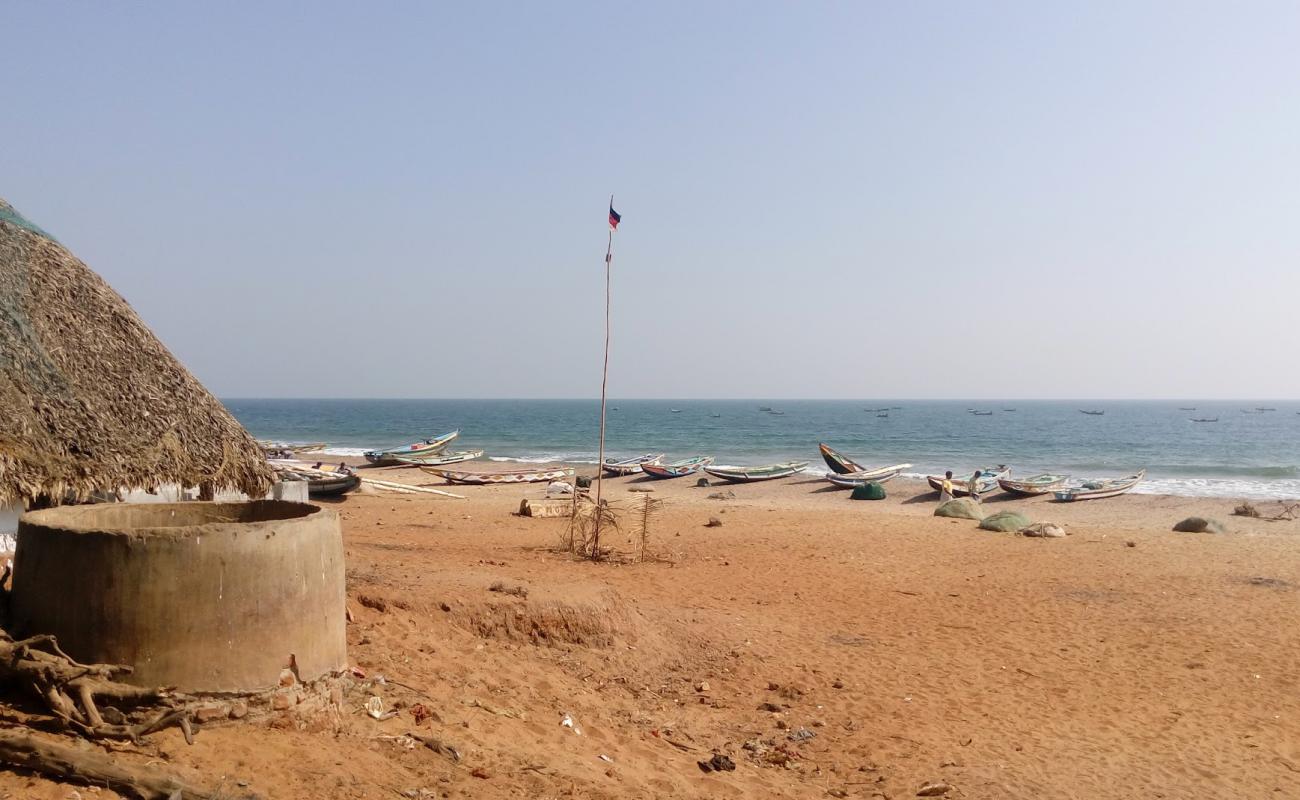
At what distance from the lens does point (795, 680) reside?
26.7 feet

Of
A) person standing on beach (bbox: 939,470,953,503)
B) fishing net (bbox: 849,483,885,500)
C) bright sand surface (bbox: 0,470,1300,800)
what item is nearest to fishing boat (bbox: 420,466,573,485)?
fishing net (bbox: 849,483,885,500)

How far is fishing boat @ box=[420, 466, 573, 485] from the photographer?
2944 cm

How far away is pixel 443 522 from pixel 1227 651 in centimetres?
1325

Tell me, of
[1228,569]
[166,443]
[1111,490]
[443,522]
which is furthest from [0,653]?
[1111,490]

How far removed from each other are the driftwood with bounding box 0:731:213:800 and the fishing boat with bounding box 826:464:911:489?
2645 cm

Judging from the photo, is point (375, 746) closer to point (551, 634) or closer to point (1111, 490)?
point (551, 634)

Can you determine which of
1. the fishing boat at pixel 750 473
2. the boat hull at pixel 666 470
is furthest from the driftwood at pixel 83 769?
the boat hull at pixel 666 470

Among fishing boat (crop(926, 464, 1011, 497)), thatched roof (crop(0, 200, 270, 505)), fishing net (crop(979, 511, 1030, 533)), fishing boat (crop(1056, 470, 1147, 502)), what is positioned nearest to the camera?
thatched roof (crop(0, 200, 270, 505))

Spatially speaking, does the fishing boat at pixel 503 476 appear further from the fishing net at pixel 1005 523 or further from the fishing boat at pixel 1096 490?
the fishing boat at pixel 1096 490

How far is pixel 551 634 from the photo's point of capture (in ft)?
27.2

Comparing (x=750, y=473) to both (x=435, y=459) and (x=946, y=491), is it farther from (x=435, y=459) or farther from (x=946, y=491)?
(x=435, y=459)

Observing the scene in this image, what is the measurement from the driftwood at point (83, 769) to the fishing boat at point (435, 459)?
3178 cm

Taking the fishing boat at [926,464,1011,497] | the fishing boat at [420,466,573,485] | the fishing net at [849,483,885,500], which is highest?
the fishing boat at [926,464,1011,497]

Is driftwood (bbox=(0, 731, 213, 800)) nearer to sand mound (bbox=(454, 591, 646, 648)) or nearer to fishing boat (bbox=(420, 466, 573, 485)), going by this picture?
sand mound (bbox=(454, 591, 646, 648))
